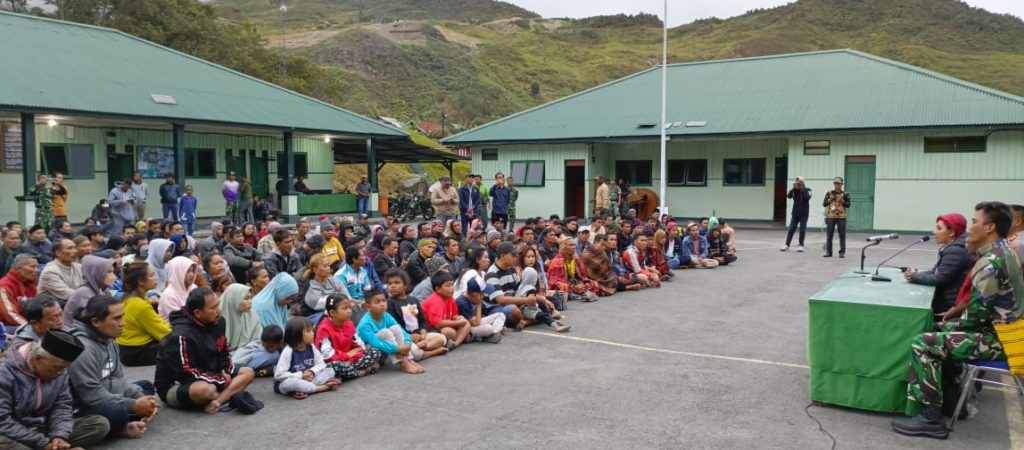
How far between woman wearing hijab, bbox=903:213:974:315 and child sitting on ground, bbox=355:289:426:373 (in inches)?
174

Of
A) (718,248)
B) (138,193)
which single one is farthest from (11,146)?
(718,248)

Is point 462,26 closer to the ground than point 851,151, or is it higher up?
higher up

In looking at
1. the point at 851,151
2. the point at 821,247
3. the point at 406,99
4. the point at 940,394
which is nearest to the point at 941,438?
the point at 940,394

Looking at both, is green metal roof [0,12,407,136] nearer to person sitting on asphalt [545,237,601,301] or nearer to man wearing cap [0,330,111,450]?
person sitting on asphalt [545,237,601,301]

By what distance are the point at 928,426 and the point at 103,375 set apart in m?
5.60

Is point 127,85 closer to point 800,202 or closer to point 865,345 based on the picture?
point 800,202

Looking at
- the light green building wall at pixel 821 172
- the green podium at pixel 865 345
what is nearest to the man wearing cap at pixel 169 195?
the light green building wall at pixel 821 172

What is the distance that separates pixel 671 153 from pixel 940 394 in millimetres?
21232

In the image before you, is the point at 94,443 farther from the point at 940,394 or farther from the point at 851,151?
the point at 851,151

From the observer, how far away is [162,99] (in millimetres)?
18453

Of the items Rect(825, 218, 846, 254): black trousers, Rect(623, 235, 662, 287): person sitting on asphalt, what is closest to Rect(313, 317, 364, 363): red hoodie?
Rect(623, 235, 662, 287): person sitting on asphalt

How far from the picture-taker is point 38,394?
14.0 ft

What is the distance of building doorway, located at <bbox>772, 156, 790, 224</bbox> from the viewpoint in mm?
23797

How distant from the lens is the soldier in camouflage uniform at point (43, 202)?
14.9 meters
